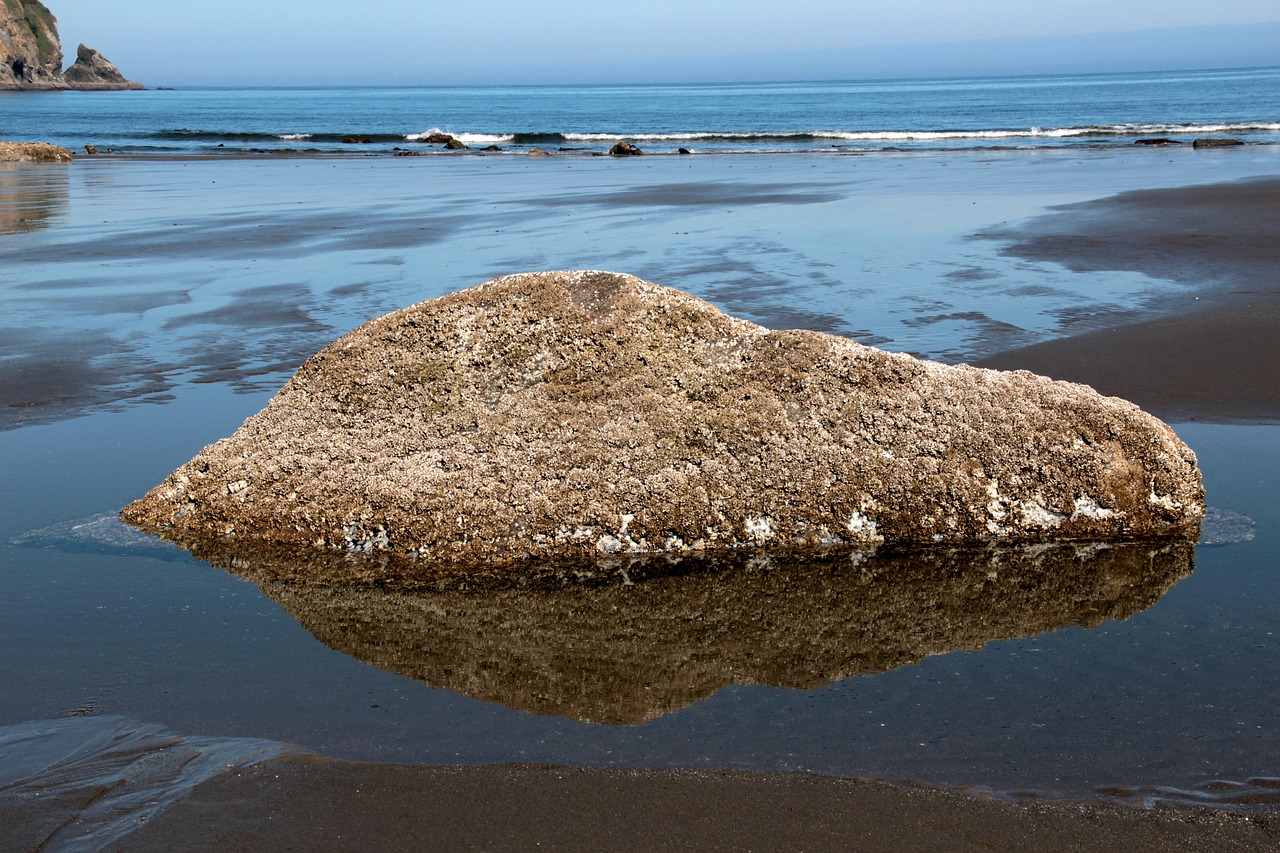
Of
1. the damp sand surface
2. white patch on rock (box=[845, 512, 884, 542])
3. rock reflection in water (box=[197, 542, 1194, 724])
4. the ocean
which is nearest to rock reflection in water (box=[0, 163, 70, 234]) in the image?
the ocean

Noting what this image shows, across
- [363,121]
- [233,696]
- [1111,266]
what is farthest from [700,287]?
[363,121]

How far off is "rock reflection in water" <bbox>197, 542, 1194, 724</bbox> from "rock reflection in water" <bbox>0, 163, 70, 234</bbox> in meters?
14.7

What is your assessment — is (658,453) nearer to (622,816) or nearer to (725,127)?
(622,816)

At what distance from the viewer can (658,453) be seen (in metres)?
4.75

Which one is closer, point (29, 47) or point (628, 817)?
point (628, 817)

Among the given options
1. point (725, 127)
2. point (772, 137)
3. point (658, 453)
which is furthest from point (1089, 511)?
point (725, 127)

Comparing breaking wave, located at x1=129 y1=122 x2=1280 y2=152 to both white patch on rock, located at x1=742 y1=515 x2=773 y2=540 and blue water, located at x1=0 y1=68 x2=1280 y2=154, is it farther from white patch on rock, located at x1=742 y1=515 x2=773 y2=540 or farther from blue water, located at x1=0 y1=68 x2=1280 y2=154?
white patch on rock, located at x1=742 y1=515 x2=773 y2=540

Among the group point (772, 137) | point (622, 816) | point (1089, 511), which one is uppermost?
point (772, 137)

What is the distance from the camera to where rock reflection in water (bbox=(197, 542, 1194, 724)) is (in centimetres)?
361

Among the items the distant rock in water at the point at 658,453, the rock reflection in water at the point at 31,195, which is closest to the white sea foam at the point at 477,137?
the rock reflection in water at the point at 31,195

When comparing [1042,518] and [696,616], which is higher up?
[1042,518]

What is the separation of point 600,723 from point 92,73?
624 feet

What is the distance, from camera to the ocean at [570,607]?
10.5ft

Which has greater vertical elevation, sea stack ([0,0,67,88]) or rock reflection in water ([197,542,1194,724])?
sea stack ([0,0,67,88])
